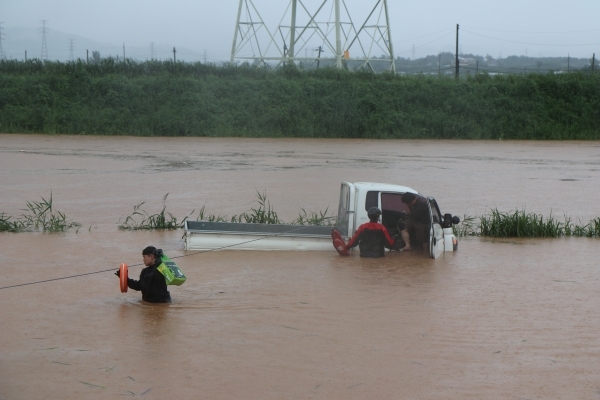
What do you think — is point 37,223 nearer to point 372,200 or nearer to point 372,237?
point 372,200

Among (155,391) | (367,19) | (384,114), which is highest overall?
(367,19)

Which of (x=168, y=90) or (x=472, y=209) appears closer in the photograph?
(x=472, y=209)

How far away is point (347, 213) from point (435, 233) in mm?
1412

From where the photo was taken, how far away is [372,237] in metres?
12.7

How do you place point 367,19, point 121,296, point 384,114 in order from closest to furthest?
point 121,296 < point 384,114 < point 367,19

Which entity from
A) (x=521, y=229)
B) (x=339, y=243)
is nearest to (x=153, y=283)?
(x=339, y=243)

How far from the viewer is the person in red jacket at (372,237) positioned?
12711 mm

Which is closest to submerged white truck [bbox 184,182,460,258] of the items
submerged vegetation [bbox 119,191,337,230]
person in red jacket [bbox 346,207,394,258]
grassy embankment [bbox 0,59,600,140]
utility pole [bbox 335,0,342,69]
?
person in red jacket [bbox 346,207,394,258]

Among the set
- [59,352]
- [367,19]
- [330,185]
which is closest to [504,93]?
[367,19]

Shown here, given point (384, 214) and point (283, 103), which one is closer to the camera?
point (384, 214)

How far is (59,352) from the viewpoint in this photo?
8234 millimetres

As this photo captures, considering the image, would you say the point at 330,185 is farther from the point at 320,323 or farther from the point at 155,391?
the point at 155,391

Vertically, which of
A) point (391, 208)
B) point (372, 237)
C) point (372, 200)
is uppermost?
point (372, 200)

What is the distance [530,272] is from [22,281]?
701cm
